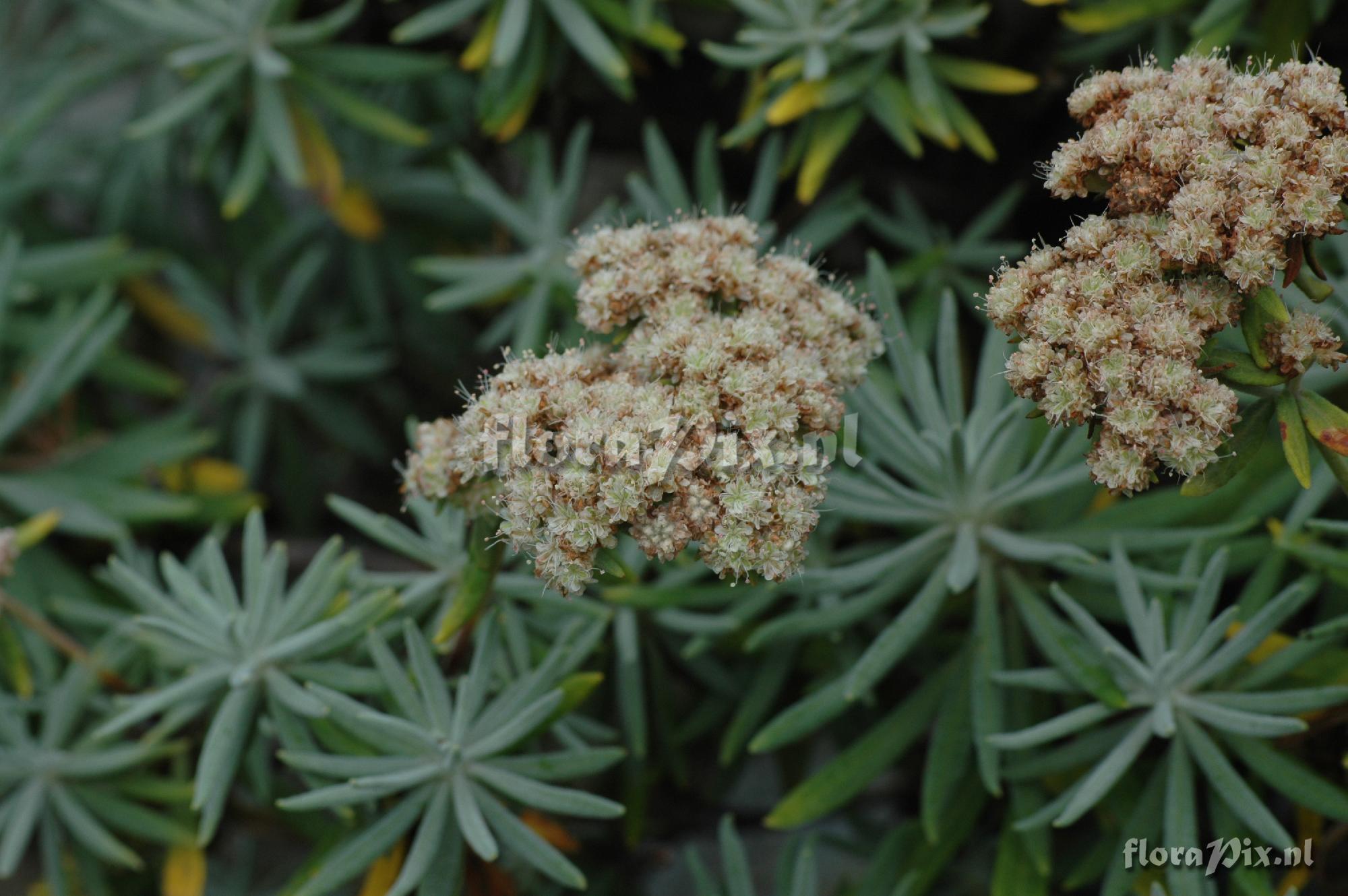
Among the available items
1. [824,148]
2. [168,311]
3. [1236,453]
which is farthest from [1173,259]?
[168,311]

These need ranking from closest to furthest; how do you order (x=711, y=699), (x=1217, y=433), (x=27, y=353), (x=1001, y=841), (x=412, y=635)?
(x=1217, y=433), (x=412, y=635), (x=1001, y=841), (x=711, y=699), (x=27, y=353)

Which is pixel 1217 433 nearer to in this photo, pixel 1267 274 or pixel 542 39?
pixel 1267 274

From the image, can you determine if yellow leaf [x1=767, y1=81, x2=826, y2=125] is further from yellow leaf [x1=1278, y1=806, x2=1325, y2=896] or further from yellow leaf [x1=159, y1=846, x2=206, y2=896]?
yellow leaf [x1=159, y1=846, x2=206, y2=896]

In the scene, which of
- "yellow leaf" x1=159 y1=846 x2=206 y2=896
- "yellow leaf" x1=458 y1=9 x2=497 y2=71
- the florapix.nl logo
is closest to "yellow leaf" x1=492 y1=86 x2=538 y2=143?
"yellow leaf" x1=458 y1=9 x2=497 y2=71

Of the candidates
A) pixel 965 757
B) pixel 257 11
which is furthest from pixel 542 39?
pixel 965 757

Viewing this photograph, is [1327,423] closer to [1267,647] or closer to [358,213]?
[1267,647]

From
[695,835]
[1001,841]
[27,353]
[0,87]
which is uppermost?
[0,87]
